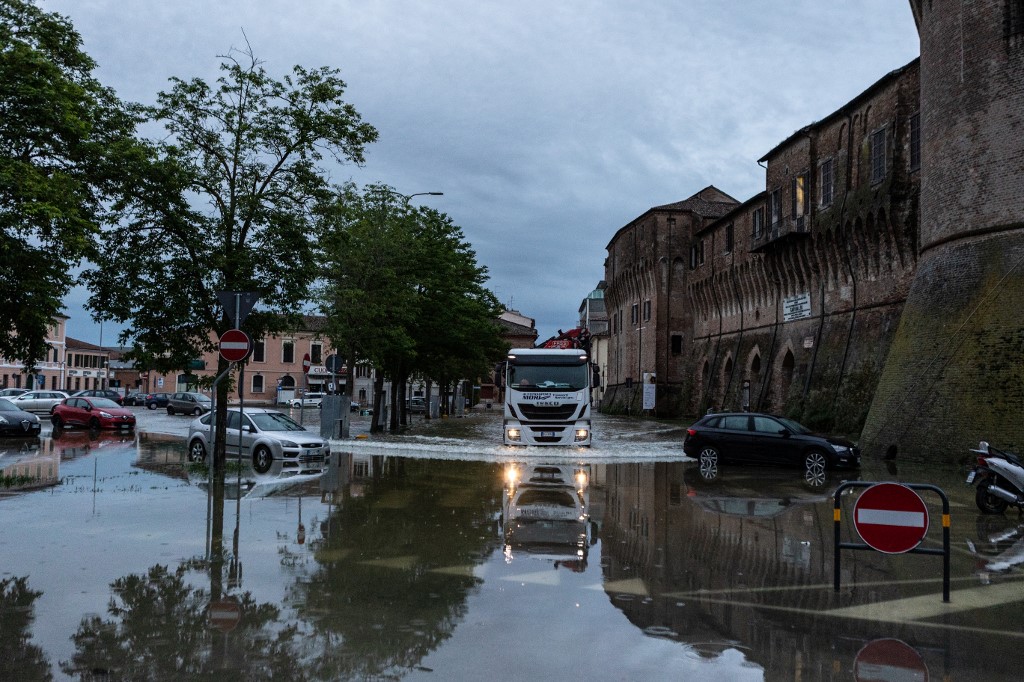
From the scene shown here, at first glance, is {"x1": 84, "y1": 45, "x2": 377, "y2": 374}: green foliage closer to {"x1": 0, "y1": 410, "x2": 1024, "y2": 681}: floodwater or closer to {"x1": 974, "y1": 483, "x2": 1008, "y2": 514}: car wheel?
{"x1": 0, "y1": 410, "x2": 1024, "y2": 681}: floodwater

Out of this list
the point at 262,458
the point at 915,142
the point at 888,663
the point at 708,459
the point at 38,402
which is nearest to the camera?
the point at 888,663

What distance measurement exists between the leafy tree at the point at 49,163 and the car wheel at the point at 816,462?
1508 cm

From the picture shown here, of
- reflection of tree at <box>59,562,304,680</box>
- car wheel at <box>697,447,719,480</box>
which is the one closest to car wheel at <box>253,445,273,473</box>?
car wheel at <box>697,447,719,480</box>

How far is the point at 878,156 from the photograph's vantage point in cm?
3509

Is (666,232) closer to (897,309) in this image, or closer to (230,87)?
(897,309)

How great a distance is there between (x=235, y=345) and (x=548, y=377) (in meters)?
11.4

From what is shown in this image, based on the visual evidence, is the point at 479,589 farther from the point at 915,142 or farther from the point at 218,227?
the point at 915,142

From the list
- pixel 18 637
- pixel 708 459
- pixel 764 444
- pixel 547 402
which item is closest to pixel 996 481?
pixel 764 444

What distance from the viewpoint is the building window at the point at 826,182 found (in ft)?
130

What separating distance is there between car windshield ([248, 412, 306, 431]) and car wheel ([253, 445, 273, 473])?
60 cm

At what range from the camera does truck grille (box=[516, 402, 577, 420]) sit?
22719 mm

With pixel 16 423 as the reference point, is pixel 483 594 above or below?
below

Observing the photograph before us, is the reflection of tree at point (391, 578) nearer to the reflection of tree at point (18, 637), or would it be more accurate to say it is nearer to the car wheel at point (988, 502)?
the reflection of tree at point (18, 637)

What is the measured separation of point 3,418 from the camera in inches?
1062
